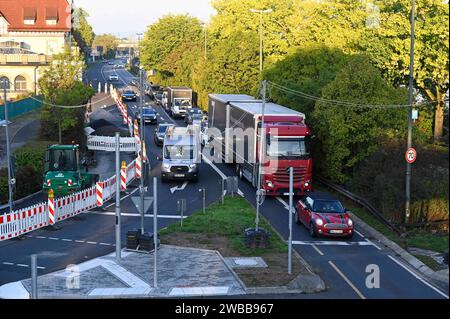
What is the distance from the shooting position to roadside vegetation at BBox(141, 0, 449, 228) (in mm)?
28734

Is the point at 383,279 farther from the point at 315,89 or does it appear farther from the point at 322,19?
the point at 322,19

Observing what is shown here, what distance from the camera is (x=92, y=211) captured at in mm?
31125

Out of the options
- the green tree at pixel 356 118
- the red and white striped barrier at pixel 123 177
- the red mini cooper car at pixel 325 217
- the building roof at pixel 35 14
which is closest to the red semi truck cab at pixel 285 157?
the green tree at pixel 356 118

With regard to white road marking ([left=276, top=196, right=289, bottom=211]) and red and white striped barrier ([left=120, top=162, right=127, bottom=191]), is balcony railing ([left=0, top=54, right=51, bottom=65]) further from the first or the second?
white road marking ([left=276, top=196, right=289, bottom=211])

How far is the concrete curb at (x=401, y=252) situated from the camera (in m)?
20.6

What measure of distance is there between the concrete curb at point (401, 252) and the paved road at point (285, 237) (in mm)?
316

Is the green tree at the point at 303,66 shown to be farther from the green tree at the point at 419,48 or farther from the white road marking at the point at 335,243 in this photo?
the white road marking at the point at 335,243

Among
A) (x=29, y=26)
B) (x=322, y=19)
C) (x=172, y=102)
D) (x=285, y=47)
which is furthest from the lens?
(x=29, y=26)

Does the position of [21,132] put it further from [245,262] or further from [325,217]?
[245,262]

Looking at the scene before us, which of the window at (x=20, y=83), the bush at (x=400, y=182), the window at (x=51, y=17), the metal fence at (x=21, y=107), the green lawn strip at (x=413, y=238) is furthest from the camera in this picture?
the window at (x=51, y=17)

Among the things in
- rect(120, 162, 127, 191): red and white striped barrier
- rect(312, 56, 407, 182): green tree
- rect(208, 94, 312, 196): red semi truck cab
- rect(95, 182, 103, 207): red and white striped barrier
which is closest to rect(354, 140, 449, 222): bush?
rect(312, 56, 407, 182): green tree

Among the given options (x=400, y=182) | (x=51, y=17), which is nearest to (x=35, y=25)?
(x=51, y=17)

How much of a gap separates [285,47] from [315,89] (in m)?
22.9
